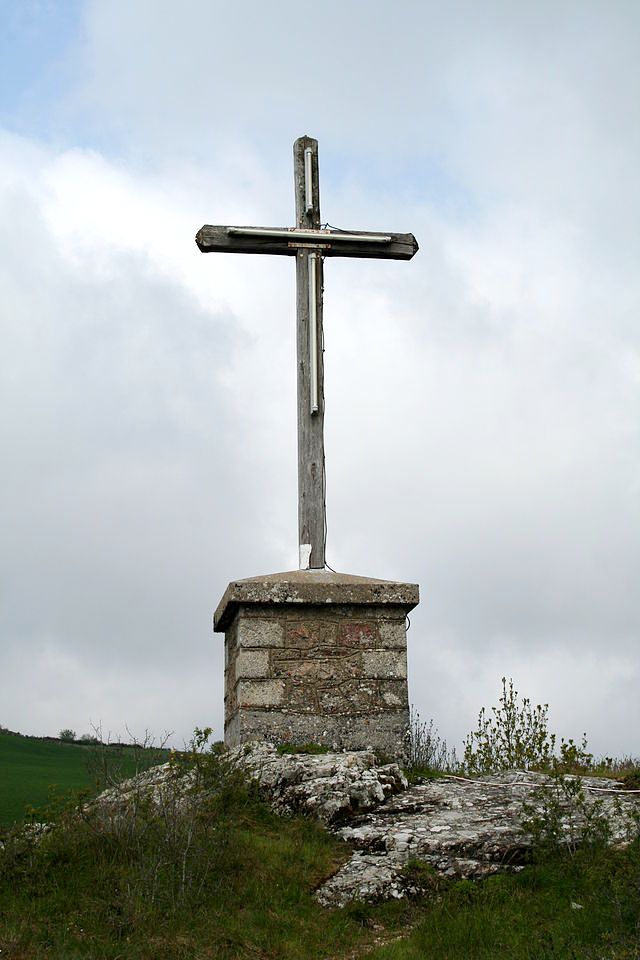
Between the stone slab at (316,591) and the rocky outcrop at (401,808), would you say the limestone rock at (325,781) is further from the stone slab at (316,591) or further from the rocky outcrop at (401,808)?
the stone slab at (316,591)

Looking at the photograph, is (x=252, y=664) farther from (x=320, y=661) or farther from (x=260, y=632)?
(x=320, y=661)

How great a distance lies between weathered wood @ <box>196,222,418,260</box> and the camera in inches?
335

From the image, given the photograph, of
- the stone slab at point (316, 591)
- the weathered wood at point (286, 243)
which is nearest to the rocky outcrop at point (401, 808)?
the stone slab at point (316, 591)

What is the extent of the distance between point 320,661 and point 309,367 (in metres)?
2.39

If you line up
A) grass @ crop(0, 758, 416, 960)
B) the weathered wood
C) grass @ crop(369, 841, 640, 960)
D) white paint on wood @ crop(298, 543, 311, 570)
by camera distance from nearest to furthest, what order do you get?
grass @ crop(369, 841, 640, 960) < grass @ crop(0, 758, 416, 960) < white paint on wood @ crop(298, 543, 311, 570) < the weathered wood

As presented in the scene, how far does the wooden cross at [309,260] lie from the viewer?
8.08 m

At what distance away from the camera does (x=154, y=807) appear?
577cm

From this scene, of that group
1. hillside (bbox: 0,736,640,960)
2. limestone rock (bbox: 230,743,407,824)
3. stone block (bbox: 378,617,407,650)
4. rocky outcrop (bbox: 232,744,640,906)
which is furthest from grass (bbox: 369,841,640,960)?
stone block (bbox: 378,617,407,650)

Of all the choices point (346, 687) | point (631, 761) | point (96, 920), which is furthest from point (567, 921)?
point (631, 761)

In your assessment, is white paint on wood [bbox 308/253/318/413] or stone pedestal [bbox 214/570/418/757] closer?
stone pedestal [bbox 214/570/418/757]

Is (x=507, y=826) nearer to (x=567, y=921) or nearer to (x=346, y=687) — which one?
(x=567, y=921)

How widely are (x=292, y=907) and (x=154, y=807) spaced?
1.05 m

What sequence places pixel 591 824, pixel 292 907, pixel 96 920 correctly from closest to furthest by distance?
pixel 96 920, pixel 292 907, pixel 591 824

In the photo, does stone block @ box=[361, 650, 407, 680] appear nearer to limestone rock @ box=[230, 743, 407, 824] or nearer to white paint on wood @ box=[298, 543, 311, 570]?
limestone rock @ box=[230, 743, 407, 824]
